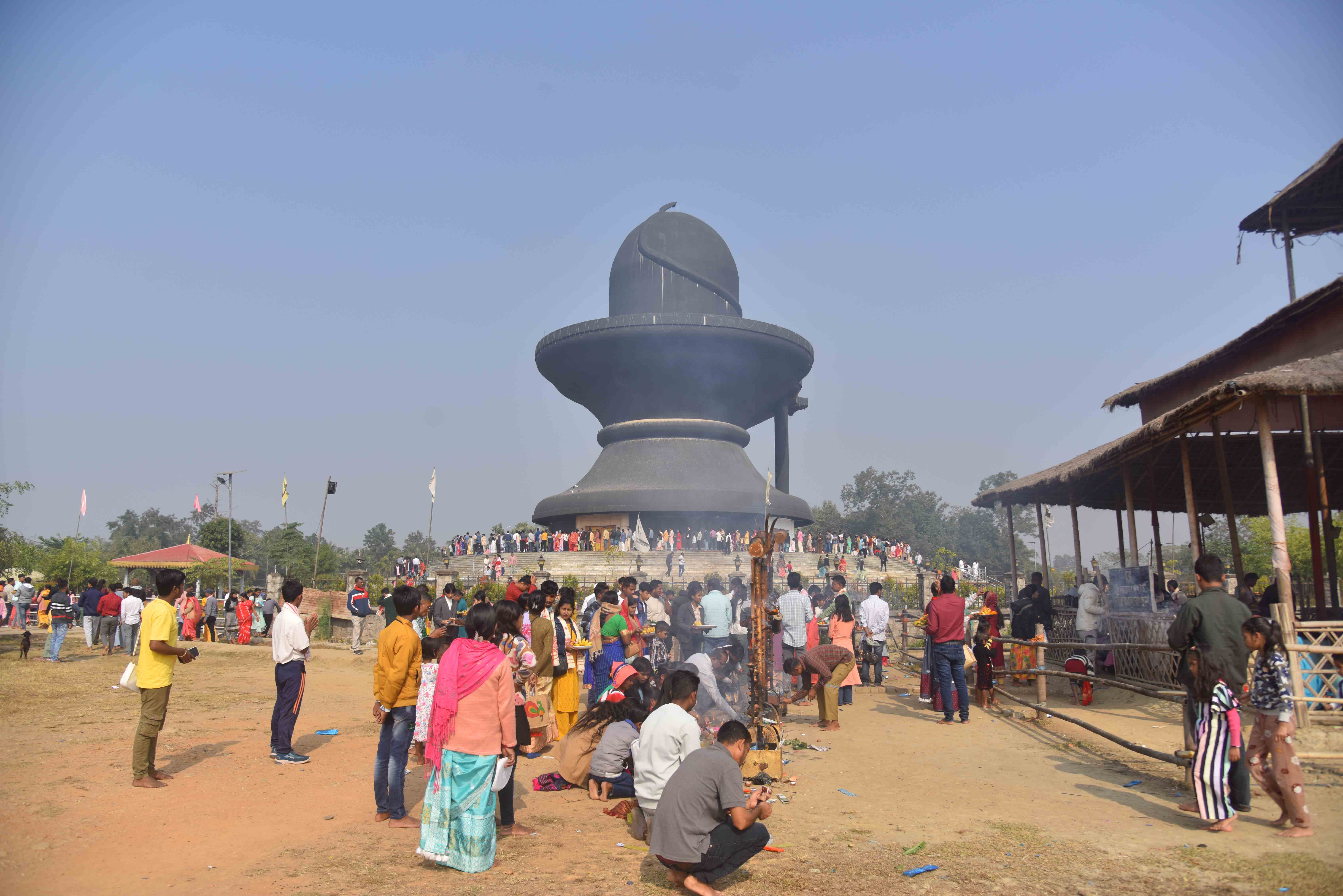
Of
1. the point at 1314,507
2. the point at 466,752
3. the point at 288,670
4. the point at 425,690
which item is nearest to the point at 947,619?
the point at 425,690

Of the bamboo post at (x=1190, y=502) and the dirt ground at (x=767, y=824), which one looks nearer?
the dirt ground at (x=767, y=824)

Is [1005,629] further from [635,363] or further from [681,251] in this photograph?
[681,251]

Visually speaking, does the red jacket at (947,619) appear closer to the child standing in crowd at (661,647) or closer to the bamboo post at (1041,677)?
the bamboo post at (1041,677)

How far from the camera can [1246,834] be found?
489 centimetres

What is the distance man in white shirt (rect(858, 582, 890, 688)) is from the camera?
11.3 metres

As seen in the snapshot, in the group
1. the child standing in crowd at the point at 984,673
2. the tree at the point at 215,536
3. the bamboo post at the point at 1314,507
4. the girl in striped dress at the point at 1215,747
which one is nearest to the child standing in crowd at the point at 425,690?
the girl in striped dress at the point at 1215,747

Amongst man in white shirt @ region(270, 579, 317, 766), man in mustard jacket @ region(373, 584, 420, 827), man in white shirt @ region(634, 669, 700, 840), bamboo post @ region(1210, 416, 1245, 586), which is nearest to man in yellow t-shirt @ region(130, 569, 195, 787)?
man in white shirt @ region(270, 579, 317, 766)

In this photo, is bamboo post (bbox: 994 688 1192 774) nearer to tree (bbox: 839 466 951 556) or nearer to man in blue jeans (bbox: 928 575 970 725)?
man in blue jeans (bbox: 928 575 970 725)

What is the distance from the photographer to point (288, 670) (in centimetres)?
684

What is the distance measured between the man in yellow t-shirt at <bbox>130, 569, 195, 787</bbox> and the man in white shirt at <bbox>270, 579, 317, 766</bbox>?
0.66 metres

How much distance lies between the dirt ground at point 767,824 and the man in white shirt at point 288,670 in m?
0.16

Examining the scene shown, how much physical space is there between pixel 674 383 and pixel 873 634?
66.7 ft

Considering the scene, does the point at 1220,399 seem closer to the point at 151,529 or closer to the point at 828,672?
the point at 828,672

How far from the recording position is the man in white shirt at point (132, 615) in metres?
12.7
